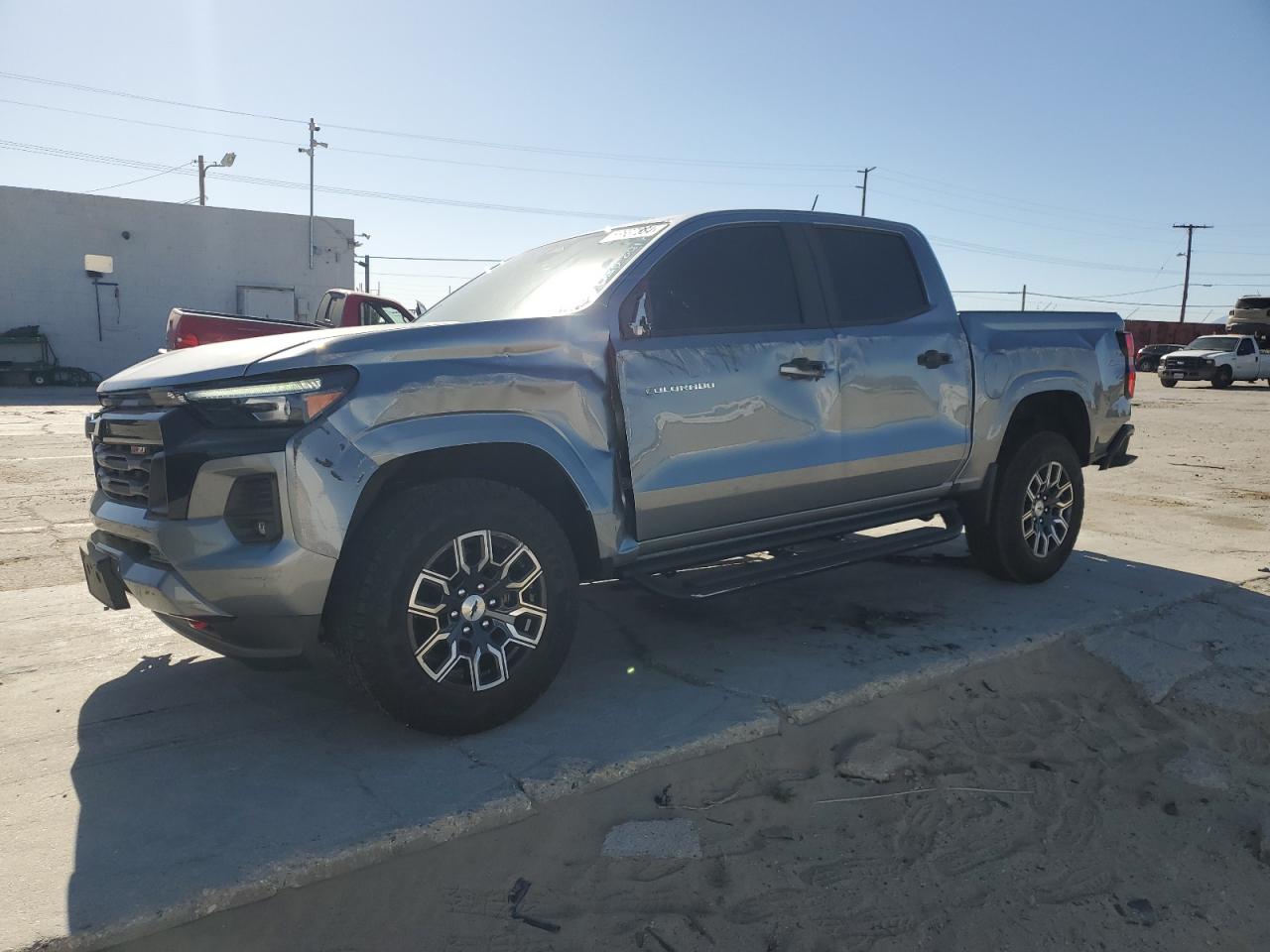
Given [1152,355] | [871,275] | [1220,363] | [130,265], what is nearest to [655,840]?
[871,275]

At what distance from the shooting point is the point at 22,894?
2523mm

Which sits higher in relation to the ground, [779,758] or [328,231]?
[328,231]

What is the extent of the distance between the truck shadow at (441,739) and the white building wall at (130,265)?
26.4m

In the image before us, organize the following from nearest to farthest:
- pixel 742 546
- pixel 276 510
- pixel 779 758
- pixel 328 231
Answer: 1. pixel 276 510
2. pixel 779 758
3. pixel 742 546
4. pixel 328 231

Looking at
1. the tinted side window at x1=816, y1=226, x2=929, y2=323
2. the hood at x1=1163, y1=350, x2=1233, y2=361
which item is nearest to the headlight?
the tinted side window at x1=816, y1=226, x2=929, y2=323

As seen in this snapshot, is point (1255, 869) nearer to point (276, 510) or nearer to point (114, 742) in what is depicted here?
point (276, 510)

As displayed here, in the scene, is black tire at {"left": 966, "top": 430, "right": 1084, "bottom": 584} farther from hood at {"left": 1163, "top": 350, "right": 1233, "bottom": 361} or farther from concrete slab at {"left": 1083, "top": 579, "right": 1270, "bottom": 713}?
hood at {"left": 1163, "top": 350, "right": 1233, "bottom": 361}

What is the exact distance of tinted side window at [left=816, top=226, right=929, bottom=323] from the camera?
4750mm

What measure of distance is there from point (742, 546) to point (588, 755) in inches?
51.3

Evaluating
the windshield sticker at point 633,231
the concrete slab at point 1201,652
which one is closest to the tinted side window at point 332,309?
the windshield sticker at point 633,231

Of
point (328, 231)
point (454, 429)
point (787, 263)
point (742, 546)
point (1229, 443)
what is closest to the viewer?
point (454, 429)

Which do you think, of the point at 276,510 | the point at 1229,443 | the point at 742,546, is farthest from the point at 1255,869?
the point at 1229,443

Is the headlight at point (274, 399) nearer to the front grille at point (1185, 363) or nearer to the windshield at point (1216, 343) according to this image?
the front grille at point (1185, 363)

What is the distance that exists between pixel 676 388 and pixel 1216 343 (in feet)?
111
